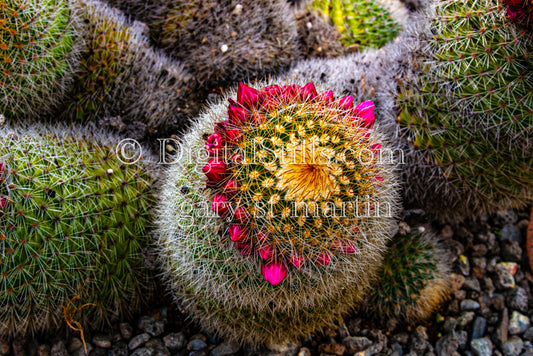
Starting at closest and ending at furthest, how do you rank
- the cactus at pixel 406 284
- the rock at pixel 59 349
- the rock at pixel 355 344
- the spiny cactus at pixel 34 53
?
the spiny cactus at pixel 34 53 → the rock at pixel 59 349 → the rock at pixel 355 344 → the cactus at pixel 406 284

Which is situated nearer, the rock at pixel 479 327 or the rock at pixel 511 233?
the rock at pixel 479 327

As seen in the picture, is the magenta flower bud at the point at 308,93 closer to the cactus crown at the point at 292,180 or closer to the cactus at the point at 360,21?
the cactus crown at the point at 292,180

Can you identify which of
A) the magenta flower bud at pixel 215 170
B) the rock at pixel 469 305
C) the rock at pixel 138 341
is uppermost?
the magenta flower bud at pixel 215 170

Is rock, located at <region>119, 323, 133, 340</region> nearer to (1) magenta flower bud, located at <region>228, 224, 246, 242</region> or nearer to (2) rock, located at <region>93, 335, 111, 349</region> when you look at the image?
(2) rock, located at <region>93, 335, 111, 349</region>

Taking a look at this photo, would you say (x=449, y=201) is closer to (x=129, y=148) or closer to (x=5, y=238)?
(x=129, y=148)

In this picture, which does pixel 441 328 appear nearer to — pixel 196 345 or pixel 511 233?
pixel 511 233

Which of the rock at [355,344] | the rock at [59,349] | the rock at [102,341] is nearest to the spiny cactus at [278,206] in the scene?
the rock at [355,344]
